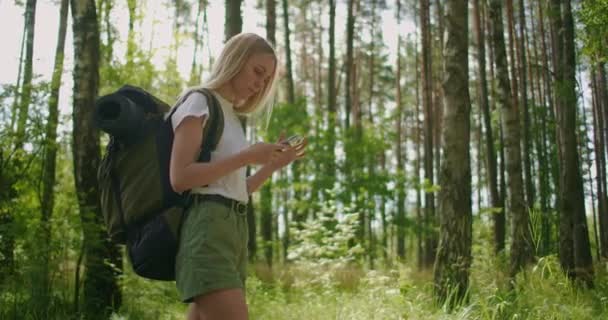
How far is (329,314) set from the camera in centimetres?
584

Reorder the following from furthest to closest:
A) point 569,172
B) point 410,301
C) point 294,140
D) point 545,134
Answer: point 545,134
point 569,172
point 410,301
point 294,140

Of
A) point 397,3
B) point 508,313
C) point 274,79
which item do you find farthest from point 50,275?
point 397,3

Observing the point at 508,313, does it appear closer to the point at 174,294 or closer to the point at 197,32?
the point at 174,294

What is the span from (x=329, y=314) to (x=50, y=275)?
9.41 feet

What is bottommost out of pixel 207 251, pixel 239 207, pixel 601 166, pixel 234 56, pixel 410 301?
pixel 410 301

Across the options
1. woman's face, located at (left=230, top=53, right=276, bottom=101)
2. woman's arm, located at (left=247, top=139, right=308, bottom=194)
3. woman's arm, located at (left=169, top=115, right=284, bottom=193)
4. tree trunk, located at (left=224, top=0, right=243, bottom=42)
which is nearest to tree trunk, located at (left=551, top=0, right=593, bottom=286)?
tree trunk, located at (left=224, top=0, right=243, bottom=42)

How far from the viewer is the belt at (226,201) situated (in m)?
1.96

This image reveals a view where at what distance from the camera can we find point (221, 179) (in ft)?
6.56

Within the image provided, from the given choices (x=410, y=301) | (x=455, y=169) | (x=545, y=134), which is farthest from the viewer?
(x=545, y=134)

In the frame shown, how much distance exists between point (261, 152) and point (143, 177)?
1.22 ft

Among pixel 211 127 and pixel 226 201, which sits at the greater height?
pixel 211 127

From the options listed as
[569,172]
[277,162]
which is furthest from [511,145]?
[277,162]

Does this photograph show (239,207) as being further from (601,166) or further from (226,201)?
(601,166)

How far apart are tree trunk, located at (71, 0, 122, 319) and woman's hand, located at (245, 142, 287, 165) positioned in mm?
4558
